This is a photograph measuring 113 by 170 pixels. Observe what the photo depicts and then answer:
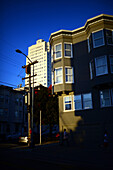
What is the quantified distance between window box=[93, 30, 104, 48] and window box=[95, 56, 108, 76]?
5.56 ft

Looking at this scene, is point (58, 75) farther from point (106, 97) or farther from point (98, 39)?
point (106, 97)

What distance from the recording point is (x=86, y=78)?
20000mm

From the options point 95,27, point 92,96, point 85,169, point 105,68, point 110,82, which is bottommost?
point 85,169

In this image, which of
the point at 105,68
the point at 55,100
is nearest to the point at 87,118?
the point at 105,68

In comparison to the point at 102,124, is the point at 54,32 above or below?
above

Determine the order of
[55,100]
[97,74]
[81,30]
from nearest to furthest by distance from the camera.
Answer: [97,74]
[81,30]
[55,100]

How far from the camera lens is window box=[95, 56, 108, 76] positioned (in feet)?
58.9

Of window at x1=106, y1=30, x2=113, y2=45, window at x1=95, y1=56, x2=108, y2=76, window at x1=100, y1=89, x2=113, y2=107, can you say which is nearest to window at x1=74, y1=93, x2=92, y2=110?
window at x1=100, y1=89, x2=113, y2=107

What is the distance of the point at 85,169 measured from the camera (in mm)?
7910

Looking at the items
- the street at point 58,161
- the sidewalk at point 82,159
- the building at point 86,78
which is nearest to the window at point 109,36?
the building at point 86,78

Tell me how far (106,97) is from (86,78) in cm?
332

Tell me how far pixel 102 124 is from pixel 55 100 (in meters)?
11.8

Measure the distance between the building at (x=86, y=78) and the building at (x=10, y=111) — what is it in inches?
1065

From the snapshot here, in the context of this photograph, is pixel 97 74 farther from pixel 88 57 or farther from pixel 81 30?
pixel 81 30
